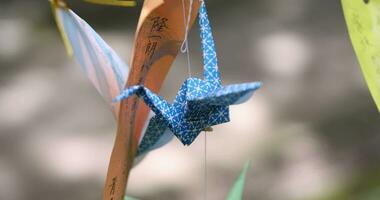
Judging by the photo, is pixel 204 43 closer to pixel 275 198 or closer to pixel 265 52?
pixel 275 198

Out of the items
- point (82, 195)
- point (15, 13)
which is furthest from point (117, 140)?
point (15, 13)

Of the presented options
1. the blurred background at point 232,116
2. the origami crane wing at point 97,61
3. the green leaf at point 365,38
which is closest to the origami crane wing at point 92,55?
the origami crane wing at point 97,61

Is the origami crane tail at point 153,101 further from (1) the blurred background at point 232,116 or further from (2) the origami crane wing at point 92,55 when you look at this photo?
(1) the blurred background at point 232,116

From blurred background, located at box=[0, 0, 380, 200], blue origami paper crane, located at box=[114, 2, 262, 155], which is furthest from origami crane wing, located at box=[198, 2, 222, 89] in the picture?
blurred background, located at box=[0, 0, 380, 200]

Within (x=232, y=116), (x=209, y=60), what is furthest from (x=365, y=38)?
(x=232, y=116)

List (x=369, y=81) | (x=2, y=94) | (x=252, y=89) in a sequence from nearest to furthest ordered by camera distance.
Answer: (x=252, y=89)
(x=369, y=81)
(x=2, y=94)
